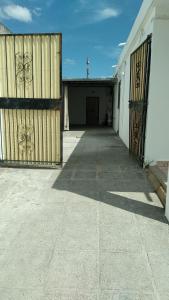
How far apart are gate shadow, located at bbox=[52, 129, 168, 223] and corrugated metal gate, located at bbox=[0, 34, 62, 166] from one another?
81 cm

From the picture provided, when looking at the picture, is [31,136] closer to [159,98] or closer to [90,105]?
[159,98]

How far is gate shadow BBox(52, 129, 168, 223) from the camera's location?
371cm

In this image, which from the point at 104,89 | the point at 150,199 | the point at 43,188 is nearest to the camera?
the point at 150,199

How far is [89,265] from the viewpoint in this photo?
238cm

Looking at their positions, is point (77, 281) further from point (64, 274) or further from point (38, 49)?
point (38, 49)

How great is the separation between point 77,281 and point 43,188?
240 centimetres

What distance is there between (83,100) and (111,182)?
14529mm

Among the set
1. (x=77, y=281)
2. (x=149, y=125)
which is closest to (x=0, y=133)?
(x=149, y=125)

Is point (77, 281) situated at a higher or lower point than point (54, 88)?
lower

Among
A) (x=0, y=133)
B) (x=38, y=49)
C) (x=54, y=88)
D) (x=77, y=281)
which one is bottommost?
(x=77, y=281)

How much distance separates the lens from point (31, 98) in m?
5.44

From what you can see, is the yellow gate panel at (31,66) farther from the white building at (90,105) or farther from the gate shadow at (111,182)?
the white building at (90,105)

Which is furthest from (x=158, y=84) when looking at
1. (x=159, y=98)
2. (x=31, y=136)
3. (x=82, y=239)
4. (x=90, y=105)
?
(x=90, y=105)

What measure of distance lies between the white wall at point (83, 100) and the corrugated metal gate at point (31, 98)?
13.2 m
